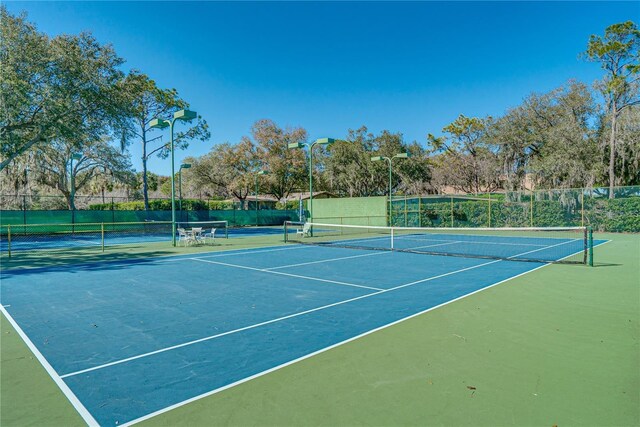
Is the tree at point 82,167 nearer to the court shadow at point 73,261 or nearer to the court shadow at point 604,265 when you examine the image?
the court shadow at point 73,261

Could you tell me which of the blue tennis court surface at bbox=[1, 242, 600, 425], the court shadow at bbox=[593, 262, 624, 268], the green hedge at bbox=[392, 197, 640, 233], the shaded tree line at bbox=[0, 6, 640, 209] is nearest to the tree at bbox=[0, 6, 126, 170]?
the shaded tree line at bbox=[0, 6, 640, 209]

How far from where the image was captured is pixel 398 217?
106 ft

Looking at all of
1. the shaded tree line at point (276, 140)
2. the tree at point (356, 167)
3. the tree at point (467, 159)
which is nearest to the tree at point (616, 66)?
the shaded tree line at point (276, 140)

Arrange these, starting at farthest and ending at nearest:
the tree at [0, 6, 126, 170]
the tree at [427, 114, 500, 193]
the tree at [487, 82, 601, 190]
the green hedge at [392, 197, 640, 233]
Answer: the tree at [427, 114, 500, 193], the tree at [487, 82, 601, 190], the green hedge at [392, 197, 640, 233], the tree at [0, 6, 126, 170]

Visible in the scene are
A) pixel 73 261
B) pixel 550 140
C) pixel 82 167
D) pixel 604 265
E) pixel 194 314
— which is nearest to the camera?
pixel 194 314

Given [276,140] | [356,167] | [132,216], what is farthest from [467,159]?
[132,216]

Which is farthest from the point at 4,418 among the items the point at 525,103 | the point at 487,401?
the point at 525,103

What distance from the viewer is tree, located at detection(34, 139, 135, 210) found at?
32.9 m

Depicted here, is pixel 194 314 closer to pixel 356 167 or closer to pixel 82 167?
pixel 82 167

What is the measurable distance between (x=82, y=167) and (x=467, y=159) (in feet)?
132

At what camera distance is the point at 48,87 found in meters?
20.5

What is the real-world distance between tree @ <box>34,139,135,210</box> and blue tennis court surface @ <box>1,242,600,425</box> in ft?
85.4

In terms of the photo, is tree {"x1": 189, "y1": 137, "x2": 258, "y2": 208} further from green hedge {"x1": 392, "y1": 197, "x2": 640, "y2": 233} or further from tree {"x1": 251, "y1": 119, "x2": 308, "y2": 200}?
green hedge {"x1": 392, "y1": 197, "x2": 640, "y2": 233}

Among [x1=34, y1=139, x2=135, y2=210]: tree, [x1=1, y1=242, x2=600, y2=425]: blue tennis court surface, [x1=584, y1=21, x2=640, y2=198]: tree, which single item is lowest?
[x1=1, y1=242, x2=600, y2=425]: blue tennis court surface
